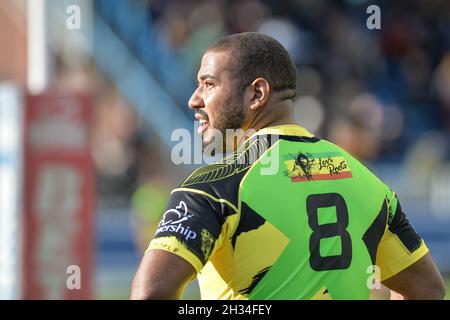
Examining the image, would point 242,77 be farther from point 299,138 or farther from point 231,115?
point 299,138

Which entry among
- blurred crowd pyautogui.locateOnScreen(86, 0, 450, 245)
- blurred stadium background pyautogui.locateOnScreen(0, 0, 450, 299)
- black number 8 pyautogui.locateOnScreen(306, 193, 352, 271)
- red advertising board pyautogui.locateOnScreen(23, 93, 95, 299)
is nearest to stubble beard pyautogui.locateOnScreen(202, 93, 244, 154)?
black number 8 pyautogui.locateOnScreen(306, 193, 352, 271)

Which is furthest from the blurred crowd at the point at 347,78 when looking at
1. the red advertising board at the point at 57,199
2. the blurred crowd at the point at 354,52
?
the red advertising board at the point at 57,199

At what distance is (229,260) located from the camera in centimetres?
310

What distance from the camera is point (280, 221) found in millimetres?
3109

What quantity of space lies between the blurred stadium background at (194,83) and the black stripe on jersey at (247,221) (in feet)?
28.7

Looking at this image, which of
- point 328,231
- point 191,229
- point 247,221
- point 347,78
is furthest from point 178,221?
point 347,78

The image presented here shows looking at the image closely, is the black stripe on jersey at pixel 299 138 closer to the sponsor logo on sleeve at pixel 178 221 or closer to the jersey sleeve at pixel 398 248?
the jersey sleeve at pixel 398 248

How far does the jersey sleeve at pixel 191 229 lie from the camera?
296 centimetres

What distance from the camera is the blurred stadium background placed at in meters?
13.8

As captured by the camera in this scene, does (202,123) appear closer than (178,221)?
No

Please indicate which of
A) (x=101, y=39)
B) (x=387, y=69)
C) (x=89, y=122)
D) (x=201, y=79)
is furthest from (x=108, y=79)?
(x=201, y=79)

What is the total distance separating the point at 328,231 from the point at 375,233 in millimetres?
263

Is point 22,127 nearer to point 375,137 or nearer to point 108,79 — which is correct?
point 108,79
